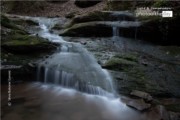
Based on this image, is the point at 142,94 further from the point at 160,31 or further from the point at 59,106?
the point at 160,31

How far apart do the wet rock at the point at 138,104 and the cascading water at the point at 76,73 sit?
0.62 m

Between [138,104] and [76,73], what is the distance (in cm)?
190

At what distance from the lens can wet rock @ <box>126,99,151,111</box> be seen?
17.6ft

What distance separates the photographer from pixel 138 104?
545 centimetres

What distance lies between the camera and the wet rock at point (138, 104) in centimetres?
536

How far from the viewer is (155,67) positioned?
749cm

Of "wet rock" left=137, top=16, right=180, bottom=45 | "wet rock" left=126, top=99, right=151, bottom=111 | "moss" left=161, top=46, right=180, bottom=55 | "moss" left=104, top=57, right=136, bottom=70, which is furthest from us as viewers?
"wet rock" left=137, top=16, right=180, bottom=45

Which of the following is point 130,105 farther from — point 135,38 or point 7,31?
point 135,38

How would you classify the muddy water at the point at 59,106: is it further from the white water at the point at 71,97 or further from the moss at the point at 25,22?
the moss at the point at 25,22

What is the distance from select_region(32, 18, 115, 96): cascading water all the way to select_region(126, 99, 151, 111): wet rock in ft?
2.04

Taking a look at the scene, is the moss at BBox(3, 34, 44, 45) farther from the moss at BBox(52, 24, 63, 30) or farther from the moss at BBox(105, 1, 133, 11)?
the moss at BBox(105, 1, 133, 11)

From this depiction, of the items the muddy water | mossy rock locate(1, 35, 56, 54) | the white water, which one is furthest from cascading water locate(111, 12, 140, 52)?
the muddy water

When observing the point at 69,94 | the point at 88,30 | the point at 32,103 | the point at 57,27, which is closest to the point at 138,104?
the point at 69,94

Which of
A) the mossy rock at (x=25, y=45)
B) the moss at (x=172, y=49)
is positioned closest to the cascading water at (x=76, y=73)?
the mossy rock at (x=25, y=45)
